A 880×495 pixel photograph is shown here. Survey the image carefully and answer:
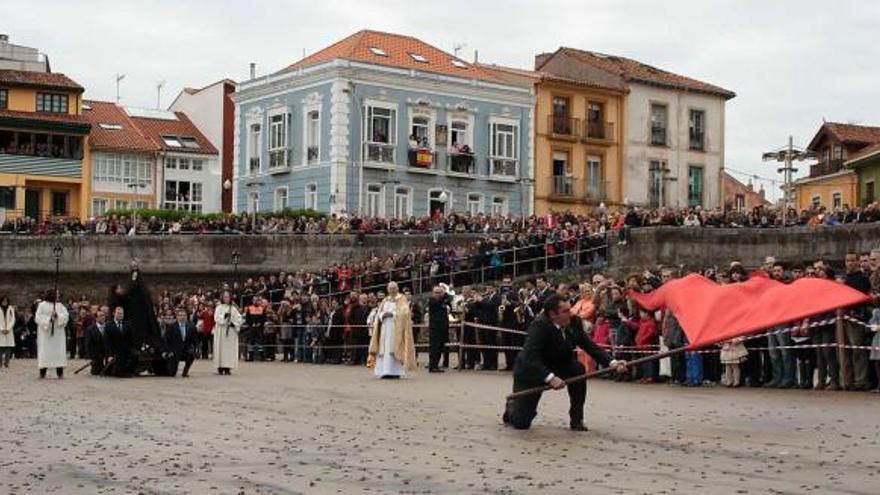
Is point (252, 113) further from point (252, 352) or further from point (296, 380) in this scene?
point (296, 380)

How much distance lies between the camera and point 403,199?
64.6m

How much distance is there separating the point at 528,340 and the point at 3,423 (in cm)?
631

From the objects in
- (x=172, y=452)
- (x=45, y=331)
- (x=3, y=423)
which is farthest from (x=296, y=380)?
(x=172, y=452)

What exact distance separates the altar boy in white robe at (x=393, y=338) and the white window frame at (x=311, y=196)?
A: 111ft

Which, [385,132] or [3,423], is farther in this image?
[385,132]

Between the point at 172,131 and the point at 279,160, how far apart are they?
660 inches

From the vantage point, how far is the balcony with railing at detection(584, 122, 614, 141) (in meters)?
71.4

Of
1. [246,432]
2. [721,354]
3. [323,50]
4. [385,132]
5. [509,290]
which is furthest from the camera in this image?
[323,50]

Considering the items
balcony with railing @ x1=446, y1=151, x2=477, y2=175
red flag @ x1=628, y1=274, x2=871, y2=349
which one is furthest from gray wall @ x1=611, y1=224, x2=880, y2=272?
balcony with railing @ x1=446, y1=151, x2=477, y2=175

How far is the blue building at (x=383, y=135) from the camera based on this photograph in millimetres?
62969

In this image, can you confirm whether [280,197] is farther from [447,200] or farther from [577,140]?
[577,140]

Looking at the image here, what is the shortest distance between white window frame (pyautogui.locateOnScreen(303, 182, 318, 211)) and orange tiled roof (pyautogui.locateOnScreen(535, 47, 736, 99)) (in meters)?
17.5

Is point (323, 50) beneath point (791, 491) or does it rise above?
above

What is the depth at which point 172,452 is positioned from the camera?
1411cm
